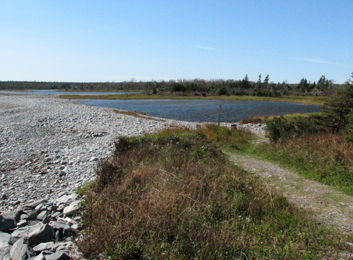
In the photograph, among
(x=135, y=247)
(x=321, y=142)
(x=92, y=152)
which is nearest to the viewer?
(x=135, y=247)

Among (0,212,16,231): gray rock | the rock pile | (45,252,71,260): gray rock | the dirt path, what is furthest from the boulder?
the dirt path

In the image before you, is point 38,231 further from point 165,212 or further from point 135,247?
point 165,212

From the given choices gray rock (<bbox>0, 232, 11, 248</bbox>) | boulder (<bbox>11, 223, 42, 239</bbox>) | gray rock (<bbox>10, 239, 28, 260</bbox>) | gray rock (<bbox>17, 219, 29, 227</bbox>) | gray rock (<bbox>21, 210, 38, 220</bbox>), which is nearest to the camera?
gray rock (<bbox>10, 239, 28, 260</bbox>)

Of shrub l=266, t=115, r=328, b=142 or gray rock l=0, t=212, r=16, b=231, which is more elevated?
shrub l=266, t=115, r=328, b=142

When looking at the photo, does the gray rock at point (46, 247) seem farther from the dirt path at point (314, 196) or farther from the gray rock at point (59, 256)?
the dirt path at point (314, 196)

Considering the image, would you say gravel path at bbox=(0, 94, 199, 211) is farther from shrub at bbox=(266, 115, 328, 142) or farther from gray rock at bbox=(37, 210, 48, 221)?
shrub at bbox=(266, 115, 328, 142)

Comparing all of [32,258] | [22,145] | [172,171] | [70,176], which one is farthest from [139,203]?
[22,145]

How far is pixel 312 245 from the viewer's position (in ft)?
11.9

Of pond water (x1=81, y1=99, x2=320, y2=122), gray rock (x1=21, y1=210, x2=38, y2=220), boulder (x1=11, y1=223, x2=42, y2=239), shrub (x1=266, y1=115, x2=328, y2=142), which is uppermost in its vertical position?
shrub (x1=266, y1=115, x2=328, y2=142)

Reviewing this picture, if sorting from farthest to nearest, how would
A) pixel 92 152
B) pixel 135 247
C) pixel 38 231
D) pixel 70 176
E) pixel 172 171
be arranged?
pixel 92 152
pixel 70 176
pixel 172 171
pixel 38 231
pixel 135 247

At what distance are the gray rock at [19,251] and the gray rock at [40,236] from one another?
151 mm

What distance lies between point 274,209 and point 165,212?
237cm

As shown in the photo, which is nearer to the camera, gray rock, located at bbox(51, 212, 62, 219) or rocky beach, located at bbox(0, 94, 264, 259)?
rocky beach, located at bbox(0, 94, 264, 259)

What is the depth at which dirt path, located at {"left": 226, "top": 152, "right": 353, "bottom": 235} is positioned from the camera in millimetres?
4980
